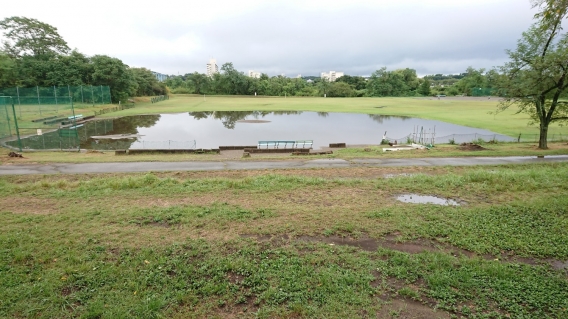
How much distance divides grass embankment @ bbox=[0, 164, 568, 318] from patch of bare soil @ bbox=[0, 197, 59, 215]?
7cm

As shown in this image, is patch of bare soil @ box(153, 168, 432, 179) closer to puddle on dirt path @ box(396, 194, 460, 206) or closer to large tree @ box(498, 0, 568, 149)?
puddle on dirt path @ box(396, 194, 460, 206)

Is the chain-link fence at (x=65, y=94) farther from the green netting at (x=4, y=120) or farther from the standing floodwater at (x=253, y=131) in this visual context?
the green netting at (x=4, y=120)

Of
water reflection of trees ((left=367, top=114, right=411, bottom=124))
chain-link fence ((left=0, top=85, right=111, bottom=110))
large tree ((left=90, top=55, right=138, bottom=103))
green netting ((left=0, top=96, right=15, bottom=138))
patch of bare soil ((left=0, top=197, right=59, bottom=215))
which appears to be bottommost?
patch of bare soil ((left=0, top=197, right=59, bottom=215))

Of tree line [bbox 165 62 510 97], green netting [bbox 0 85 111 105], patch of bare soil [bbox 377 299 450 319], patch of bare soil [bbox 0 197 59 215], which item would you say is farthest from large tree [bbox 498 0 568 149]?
tree line [bbox 165 62 510 97]

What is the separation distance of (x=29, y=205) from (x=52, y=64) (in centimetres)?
5829

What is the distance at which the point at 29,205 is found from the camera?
898cm

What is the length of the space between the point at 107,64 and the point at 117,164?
1925 inches

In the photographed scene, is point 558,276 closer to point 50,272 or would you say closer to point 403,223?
point 403,223

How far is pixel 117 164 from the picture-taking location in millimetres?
16359

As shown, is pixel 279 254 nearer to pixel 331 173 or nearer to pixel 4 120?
pixel 331 173

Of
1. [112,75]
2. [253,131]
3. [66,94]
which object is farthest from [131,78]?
[253,131]

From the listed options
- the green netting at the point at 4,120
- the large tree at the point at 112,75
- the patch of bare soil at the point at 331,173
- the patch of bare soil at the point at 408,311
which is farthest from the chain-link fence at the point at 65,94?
the patch of bare soil at the point at 408,311

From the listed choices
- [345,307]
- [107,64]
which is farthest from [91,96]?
[345,307]

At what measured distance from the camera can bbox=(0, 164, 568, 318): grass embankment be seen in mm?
4746
